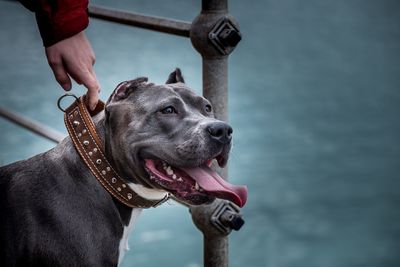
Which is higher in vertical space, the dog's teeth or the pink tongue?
the pink tongue

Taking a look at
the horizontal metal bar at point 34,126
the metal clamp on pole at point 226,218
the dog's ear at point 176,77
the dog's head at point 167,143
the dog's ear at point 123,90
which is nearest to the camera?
the dog's head at point 167,143

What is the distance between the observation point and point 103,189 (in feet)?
6.86

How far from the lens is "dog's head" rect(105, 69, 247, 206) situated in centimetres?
201

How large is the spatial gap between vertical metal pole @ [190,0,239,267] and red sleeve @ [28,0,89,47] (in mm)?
694

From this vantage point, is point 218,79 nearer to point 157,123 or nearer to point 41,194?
point 157,123

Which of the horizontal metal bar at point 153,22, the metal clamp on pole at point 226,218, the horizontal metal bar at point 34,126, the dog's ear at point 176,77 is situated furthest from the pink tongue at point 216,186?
the horizontal metal bar at point 34,126

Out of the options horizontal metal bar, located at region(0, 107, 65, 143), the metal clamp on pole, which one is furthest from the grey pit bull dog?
horizontal metal bar, located at region(0, 107, 65, 143)

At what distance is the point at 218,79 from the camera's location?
2613 mm

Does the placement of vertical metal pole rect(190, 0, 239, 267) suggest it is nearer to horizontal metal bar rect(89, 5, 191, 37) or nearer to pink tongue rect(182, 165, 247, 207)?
horizontal metal bar rect(89, 5, 191, 37)

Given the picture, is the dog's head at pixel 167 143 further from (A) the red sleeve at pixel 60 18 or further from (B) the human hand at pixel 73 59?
(A) the red sleeve at pixel 60 18

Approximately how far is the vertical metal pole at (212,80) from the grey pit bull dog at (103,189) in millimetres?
469

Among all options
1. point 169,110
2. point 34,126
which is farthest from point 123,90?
point 34,126

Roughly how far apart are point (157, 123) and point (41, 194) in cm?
40

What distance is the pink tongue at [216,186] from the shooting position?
6.52 ft
